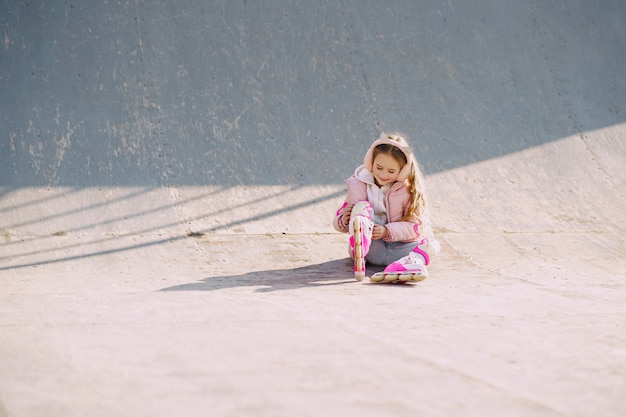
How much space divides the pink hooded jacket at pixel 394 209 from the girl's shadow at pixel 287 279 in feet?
0.92

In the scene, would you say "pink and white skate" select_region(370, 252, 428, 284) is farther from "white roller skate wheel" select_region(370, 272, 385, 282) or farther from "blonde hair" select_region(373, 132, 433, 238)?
"blonde hair" select_region(373, 132, 433, 238)

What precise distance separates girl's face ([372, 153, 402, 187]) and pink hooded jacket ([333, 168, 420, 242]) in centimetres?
7

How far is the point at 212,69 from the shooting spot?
710cm

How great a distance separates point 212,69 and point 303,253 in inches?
86.7

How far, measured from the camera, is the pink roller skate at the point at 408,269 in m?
4.75

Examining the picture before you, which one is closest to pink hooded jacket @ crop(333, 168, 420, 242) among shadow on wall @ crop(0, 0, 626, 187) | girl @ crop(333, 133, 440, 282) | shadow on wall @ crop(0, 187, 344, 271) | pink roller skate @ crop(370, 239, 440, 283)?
girl @ crop(333, 133, 440, 282)

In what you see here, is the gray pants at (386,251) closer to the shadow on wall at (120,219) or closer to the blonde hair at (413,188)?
the blonde hair at (413,188)

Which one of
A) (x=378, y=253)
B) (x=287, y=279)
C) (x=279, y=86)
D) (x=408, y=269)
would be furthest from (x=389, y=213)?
(x=279, y=86)

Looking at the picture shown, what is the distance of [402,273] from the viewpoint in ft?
15.6

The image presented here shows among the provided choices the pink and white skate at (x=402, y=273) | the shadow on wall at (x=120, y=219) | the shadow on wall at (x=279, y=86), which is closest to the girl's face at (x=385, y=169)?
the pink and white skate at (x=402, y=273)

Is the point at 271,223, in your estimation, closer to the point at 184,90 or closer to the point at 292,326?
the point at 184,90

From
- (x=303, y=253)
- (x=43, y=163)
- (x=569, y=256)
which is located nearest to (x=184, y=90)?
(x=43, y=163)

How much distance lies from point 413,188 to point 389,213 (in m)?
0.21

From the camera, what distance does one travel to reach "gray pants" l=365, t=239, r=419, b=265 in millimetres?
5086
